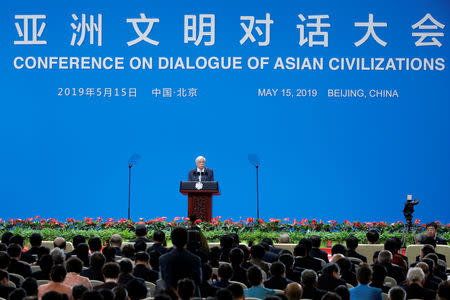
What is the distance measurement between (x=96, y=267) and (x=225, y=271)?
1.01 meters

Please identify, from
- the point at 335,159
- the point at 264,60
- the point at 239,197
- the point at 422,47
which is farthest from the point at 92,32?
the point at 422,47

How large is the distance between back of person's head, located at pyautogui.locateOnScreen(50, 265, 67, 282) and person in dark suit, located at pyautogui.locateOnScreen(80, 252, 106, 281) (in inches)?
27.8

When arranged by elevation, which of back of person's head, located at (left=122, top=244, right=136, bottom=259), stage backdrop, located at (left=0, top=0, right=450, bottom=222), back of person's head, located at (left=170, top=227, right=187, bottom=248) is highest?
stage backdrop, located at (left=0, top=0, right=450, bottom=222)

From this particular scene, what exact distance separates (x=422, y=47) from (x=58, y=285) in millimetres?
8782

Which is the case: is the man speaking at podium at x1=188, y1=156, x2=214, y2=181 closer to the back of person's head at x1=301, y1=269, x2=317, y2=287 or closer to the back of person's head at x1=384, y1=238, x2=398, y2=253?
the back of person's head at x1=384, y1=238, x2=398, y2=253

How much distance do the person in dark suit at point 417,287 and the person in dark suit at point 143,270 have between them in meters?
1.78

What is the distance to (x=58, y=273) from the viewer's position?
4152mm

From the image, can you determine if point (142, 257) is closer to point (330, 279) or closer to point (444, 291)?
point (330, 279)

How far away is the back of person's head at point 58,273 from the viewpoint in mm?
4148

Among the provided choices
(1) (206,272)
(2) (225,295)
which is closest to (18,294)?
(2) (225,295)

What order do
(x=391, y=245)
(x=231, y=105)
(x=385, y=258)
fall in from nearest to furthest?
(x=385, y=258) → (x=391, y=245) → (x=231, y=105)

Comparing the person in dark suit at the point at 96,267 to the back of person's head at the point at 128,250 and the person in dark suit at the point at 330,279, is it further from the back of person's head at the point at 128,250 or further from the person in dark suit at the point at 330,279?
the person in dark suit at the point at 330,279

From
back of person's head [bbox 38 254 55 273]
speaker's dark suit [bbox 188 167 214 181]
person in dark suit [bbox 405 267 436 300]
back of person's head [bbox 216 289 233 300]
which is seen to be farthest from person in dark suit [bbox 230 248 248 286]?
speaker's dark suit [bbox 188 167 214 181]

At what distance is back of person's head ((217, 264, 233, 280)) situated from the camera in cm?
450
